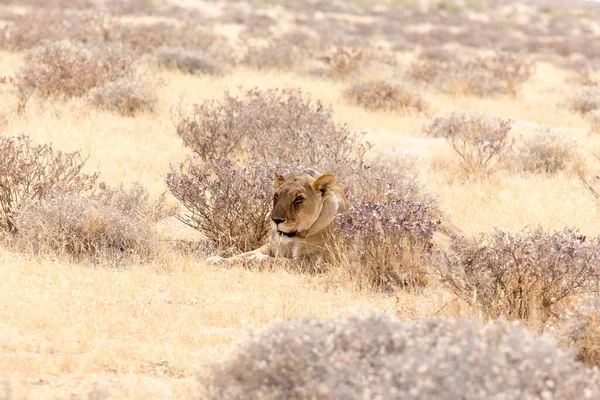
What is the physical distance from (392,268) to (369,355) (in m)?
2.89

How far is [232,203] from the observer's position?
24.5 ft

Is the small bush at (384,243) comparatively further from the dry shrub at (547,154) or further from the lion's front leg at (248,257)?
the dry shrub at (547,154)

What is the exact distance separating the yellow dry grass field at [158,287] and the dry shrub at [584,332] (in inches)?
38.0

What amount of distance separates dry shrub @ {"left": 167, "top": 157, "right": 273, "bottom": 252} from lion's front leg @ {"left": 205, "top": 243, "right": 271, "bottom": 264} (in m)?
0.39

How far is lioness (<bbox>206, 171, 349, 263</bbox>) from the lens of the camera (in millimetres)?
6422

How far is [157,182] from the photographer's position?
380 inches

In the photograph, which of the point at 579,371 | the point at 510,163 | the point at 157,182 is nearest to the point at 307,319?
the point at 579,371

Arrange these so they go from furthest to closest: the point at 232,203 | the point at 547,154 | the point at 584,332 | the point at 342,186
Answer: the point at 547,154, the point at 342,186, the point at 232,203, the point at 584,332

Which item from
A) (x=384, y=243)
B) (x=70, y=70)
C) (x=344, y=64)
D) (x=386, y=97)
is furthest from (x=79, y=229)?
(x=344, y=64)

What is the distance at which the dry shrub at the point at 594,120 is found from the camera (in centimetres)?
1430

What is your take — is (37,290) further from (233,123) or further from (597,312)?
(233,123)

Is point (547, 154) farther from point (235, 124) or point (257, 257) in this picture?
point (257, 257)

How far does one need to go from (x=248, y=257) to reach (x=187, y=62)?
11.8 m

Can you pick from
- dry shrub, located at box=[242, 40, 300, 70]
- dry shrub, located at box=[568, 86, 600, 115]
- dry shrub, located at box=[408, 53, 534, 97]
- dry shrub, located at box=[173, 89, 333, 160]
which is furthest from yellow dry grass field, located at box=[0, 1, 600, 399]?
dry shrub, located at box=[242, 40, 300, 70]
